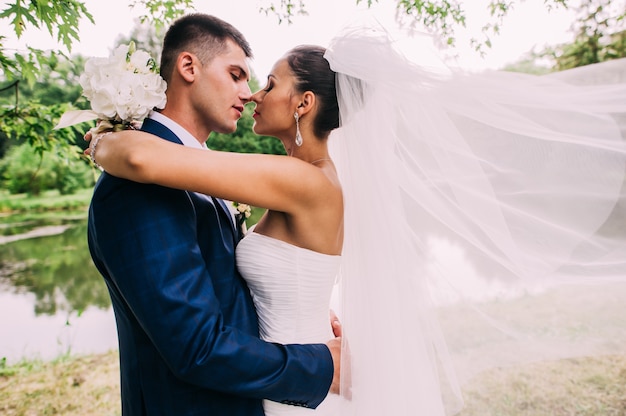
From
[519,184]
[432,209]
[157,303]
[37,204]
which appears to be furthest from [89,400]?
[37,204]

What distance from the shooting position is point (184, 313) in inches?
53.3

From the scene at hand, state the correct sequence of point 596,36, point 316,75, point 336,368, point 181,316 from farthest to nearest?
point 596,36 → point 316,75 → point 336,368 → point 181,316

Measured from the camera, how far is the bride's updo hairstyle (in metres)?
2.03

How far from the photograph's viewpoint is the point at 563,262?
1813 mm

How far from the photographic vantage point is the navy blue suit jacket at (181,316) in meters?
1.36

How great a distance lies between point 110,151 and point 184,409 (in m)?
0.92

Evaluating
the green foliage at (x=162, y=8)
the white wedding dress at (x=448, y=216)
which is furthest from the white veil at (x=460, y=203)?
the green foliage at (x=162, y=8)

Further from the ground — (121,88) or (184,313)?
(121,88)

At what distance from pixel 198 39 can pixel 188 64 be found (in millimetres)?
145

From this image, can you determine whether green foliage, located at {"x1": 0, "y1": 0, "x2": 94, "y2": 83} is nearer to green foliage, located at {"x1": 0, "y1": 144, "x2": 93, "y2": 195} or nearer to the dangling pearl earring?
the dangling pearl earring

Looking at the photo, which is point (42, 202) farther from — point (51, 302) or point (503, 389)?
point (503, 389)

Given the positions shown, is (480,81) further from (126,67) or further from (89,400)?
(89,400)

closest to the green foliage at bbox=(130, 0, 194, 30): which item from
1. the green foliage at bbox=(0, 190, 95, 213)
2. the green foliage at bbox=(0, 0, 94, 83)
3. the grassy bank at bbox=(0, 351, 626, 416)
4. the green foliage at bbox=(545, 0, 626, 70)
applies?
the green foliage at bbox=(0, 0, 94, 83)

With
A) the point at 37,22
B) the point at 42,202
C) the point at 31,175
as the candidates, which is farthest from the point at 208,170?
the point at 31,175
